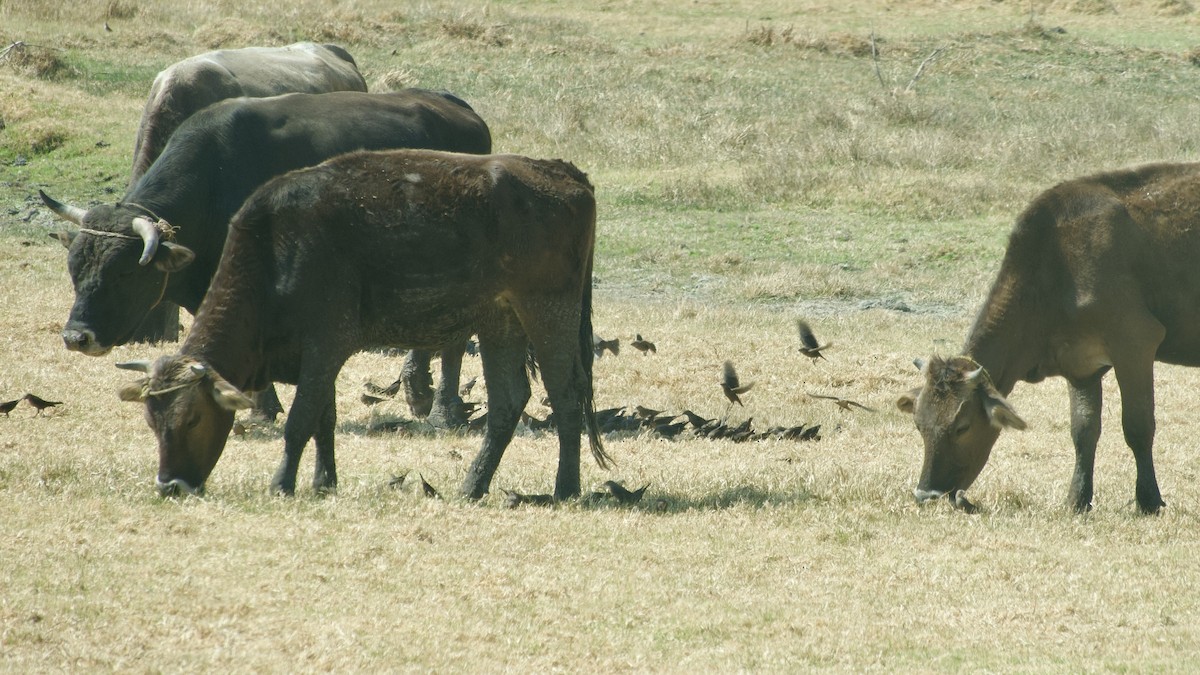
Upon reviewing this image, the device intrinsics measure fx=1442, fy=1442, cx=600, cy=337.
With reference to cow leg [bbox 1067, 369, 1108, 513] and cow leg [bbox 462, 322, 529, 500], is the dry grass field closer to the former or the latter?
cow leg [bbox 1067, 369, 1108, 513]

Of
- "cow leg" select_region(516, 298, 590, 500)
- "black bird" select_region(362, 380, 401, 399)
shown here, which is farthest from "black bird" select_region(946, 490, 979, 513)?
"black bird" select_region(362, 380, 401, 399)

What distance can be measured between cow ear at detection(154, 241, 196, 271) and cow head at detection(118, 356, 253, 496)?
199 centimetres

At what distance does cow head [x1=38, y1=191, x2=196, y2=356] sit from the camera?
963cm

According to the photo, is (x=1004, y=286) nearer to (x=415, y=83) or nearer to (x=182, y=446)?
(x=182, y=446)

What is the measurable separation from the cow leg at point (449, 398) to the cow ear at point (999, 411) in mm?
4355

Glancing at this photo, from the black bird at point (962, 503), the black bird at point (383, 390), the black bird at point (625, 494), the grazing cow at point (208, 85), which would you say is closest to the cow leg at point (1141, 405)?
the black bird at point (962, 503)

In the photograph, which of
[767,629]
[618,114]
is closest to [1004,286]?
[767,629]

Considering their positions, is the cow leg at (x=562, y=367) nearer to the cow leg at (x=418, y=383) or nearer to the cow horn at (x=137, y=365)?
the cow horn at (x=137, y=365)

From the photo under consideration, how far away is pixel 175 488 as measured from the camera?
25.9 ft

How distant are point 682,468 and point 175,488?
11.9ft

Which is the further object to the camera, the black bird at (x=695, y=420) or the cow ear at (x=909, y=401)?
the black bird at (x=695, y=420)

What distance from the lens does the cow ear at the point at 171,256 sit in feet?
32.2

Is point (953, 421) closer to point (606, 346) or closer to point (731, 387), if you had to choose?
point (731, 387)

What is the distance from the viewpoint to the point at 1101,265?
350 inches
